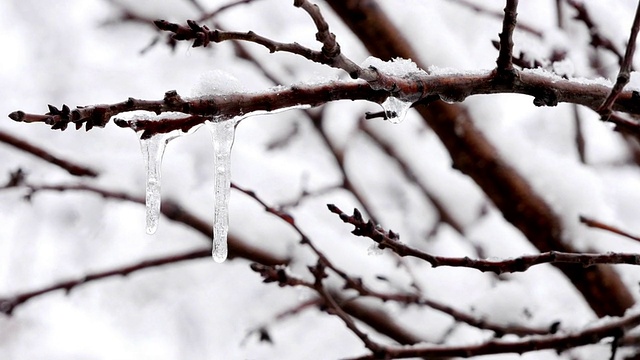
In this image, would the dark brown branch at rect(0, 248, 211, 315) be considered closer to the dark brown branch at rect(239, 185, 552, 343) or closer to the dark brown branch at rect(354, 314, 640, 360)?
the dark brown branch at rect(239, 185, 552, 343)

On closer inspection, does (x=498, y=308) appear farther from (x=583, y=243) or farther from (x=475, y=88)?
(x=475, y=88)

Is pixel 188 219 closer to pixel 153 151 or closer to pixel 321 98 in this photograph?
pixel 153 151

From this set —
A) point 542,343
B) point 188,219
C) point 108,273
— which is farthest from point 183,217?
point 542,343

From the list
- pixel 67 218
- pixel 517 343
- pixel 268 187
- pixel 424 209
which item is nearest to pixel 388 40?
pixel 517 343

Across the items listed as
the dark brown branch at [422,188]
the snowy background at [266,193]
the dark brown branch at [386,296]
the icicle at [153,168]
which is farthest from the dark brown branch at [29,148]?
the dark brown branch at [422,188]

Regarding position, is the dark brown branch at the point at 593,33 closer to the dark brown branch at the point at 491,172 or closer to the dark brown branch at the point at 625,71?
the dark brown branch at the point at 491,172

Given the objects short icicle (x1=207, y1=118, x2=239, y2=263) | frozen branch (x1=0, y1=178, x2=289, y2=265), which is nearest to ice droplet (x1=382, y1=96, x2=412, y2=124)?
short icicle (x1=207, y1=118, x2=239, y2=263)
